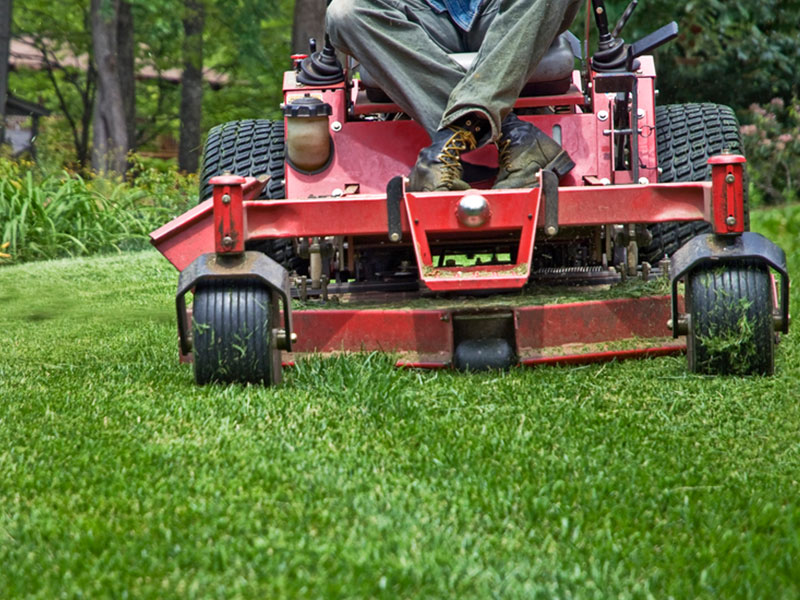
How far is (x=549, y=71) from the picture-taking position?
3715 millimetres

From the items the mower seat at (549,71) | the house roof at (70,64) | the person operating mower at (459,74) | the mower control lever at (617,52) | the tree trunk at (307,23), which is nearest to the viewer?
the person operating mower at (459,74)

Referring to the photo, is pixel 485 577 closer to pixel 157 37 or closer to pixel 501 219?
pixel 501 219

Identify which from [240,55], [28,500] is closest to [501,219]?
[28,500]

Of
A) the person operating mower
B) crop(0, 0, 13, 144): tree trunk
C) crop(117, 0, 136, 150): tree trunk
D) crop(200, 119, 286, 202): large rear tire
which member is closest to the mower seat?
the person operating mower

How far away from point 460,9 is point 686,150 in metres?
1.02

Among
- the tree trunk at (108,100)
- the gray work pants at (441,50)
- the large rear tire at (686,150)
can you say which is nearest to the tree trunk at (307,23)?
the tree trunk at (108,100)

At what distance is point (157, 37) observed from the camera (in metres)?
20.2

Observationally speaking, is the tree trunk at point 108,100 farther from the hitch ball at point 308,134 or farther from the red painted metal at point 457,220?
the red painted metal at point 457,220

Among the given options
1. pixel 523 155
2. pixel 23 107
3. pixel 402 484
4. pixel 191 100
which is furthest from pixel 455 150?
pixel 23 107

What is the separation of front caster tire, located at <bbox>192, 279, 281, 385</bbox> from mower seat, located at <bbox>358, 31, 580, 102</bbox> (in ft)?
3.81

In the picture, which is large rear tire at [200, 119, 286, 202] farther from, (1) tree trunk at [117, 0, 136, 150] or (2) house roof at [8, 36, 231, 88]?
(2) house roof at [8, 36, 231, 88]

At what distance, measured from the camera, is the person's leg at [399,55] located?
3.49 metres

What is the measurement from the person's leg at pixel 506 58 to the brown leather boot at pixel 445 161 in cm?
4

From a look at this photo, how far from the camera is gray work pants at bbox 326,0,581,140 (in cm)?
330
